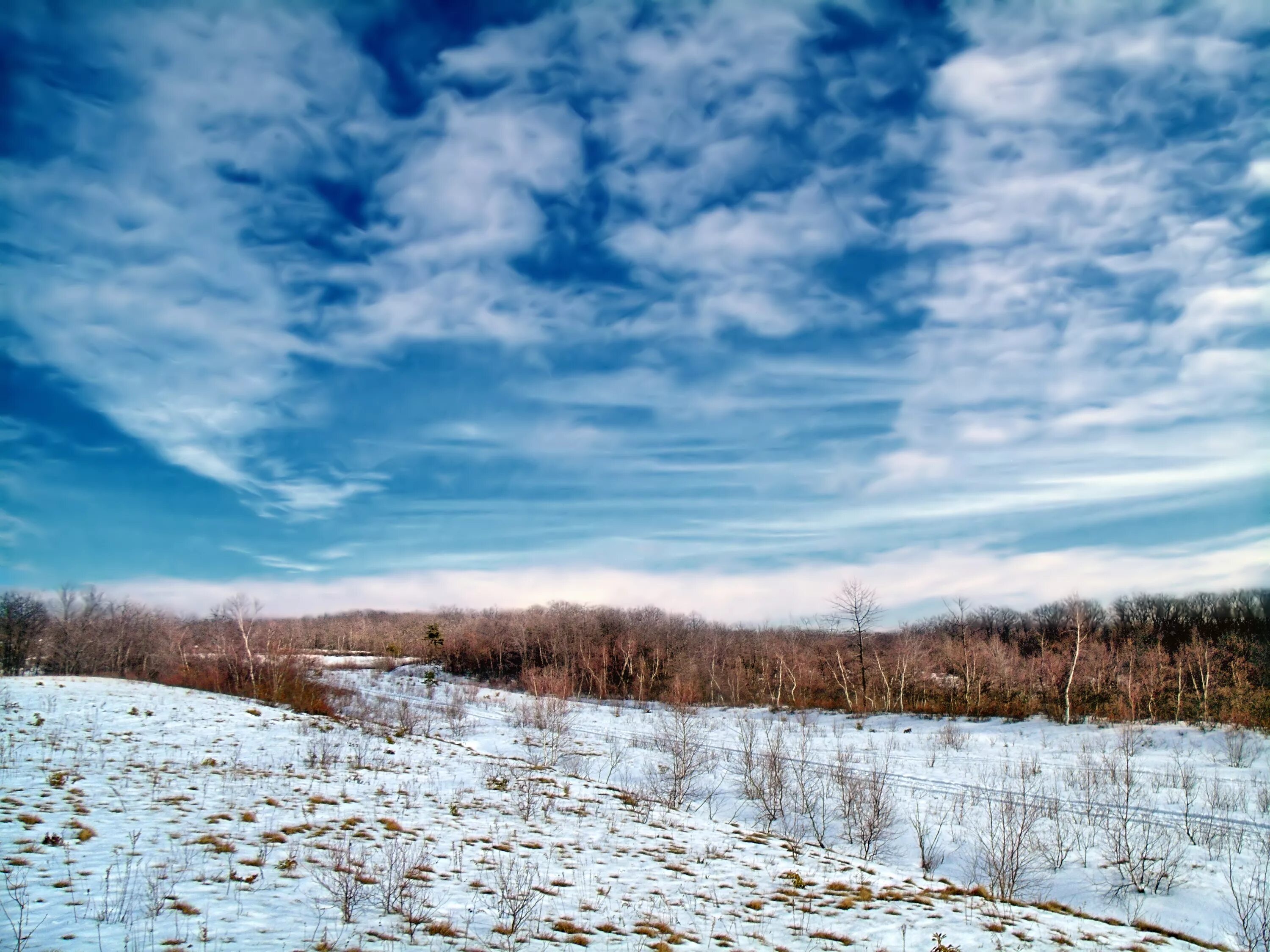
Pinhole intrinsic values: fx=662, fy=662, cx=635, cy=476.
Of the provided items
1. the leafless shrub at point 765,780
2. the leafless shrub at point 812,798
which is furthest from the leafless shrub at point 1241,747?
the leafless shrub at point 765,780

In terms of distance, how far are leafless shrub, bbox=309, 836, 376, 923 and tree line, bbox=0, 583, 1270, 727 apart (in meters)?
29.5

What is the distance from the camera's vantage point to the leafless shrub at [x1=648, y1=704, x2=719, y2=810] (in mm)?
24031

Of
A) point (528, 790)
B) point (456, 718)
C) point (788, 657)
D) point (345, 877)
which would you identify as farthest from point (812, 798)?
point (788, 657)

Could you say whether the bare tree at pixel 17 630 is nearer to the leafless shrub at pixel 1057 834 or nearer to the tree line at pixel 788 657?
the tree line at pixel 788 657

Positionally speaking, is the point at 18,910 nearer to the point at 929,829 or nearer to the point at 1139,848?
the point at 929,829

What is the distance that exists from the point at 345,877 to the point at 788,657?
7729 centimetres

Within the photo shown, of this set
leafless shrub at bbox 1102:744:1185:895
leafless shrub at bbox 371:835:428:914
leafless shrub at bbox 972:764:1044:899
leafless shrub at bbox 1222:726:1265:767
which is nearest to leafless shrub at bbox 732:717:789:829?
leafless shrub at bbox 972:764:1044:899

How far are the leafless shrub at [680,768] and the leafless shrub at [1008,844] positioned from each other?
9.27m

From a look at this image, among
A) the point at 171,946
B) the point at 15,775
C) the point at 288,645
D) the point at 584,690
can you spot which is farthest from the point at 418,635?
the point at 171,946

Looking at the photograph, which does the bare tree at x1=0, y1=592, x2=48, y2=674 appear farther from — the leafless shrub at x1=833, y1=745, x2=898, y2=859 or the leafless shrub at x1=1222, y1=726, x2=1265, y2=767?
the leafless shrub at x1=1222, y1=726, x2=1265, y2=767

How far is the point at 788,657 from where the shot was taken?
8181 centimetres

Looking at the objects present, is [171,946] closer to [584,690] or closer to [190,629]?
[584,690]

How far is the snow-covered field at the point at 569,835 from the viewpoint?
29.4 ft

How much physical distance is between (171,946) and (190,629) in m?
132
